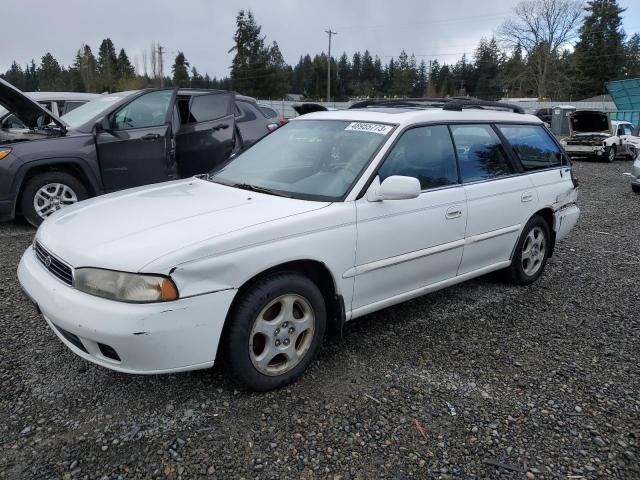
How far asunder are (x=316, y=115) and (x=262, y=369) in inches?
86.5

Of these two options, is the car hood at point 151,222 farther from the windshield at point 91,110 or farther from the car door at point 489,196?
the windshield at point 91,110

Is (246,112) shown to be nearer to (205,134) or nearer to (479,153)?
(205,134)

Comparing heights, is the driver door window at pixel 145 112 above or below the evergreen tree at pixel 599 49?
below

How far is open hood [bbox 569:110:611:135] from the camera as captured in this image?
18091mm

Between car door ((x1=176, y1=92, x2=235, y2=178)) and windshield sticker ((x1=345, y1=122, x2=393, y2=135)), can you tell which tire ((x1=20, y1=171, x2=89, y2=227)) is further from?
windshield sticker ((x1=345, y1=122, x2=393, y2=135))

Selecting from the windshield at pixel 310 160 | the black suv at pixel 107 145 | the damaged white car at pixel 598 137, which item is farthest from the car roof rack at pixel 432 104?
the damaged white car at pixel 598 137

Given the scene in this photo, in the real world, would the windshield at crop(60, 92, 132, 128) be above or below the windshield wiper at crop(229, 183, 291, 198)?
above

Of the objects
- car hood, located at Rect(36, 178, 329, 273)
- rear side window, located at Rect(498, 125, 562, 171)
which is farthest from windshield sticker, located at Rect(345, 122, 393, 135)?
rear side window, located at Rect(498, 125, 562, 171)

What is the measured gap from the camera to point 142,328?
7.57 ft

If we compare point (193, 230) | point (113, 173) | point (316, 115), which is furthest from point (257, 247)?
point (113, 173)

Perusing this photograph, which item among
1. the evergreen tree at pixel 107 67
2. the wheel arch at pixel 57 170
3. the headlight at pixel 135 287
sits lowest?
the headlight at pixel 135 287

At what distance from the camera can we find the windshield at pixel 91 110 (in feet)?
20.9

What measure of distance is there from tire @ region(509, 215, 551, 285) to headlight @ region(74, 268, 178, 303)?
3256 mm

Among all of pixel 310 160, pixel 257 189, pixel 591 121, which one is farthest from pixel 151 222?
pixel 591 121
